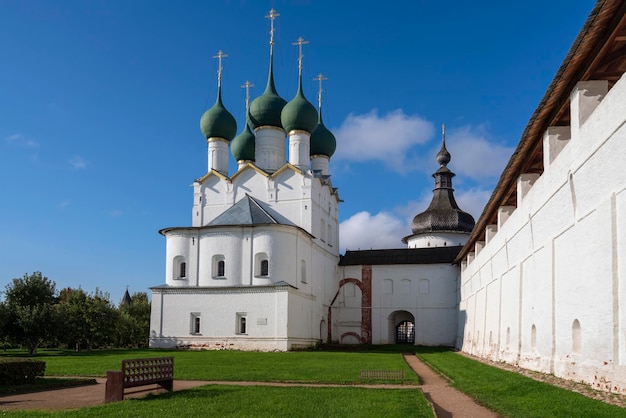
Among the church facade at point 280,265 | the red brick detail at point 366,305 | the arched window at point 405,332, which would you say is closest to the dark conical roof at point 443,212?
the church facade at point 280,265

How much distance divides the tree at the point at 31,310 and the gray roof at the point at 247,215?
362 inches

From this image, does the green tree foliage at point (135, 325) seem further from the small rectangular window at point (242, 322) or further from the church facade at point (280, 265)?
the small rectangular window at point (242, 322)

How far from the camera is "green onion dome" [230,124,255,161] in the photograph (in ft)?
142

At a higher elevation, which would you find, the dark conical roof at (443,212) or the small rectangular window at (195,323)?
the dark conical roof at (443,212)

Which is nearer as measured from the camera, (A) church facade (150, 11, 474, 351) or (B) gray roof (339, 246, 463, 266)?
(A) church facade (150, 11, 474, 351)

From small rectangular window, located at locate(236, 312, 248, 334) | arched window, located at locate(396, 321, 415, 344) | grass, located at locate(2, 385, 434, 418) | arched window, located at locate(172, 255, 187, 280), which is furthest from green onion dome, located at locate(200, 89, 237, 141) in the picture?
grass, located at locate(2, 385, 434, 418)

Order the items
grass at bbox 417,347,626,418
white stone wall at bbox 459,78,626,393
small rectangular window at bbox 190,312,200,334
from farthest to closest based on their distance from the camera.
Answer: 1. small rectangular window at bbox 190,312,200,334
2. white stone wall at bbox 459,78,626,393
3. grass at bbox 417,347,626,418

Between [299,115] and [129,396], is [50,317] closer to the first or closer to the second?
[299,115]

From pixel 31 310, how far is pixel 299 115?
1781cm

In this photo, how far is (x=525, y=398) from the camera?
11109mm

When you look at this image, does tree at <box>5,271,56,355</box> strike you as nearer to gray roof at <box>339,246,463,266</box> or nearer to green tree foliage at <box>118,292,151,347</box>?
green tree foliage at <box>118,292,151,347</box>

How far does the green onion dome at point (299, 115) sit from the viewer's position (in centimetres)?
3853

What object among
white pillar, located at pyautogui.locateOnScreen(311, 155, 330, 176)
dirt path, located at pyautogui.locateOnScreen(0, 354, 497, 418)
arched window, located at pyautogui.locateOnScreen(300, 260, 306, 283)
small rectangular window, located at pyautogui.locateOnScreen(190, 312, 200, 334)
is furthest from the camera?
white pillar, located at pyautogui.locateOnScreen(311, 155, 330, 176)

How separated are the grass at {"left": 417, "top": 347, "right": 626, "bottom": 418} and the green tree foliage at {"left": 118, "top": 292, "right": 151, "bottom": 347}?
30.7 meters
